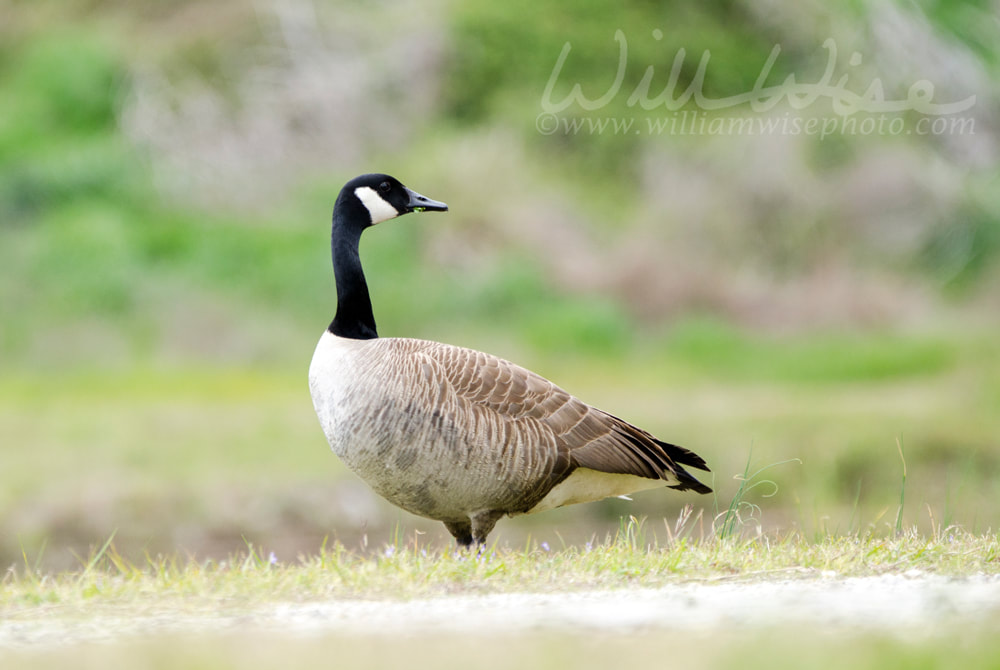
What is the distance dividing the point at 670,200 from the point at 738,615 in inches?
782

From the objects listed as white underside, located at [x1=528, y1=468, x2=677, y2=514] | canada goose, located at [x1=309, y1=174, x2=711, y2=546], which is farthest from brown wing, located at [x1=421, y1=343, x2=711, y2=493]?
white underside, located at [x1=528, y1=468, x2=677, y2=514]

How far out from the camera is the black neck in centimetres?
614

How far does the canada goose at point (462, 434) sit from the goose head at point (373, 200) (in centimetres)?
59

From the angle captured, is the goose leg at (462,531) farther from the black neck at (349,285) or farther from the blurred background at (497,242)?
the blurred background at (497,242)

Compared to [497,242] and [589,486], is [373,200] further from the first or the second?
[497,242]

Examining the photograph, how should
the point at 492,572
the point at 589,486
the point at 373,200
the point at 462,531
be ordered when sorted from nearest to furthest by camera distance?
the point at 492,572, the point at 589,486, the point at 462,531, the point at 373,200

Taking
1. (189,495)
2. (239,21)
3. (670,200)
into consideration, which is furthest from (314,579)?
(239,21)

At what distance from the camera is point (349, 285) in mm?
6305

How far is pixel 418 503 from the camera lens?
5734 millimetres

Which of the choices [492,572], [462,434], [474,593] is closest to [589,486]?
[462,434]

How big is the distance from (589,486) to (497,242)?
15541mm

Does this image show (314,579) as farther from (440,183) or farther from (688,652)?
(440,183)

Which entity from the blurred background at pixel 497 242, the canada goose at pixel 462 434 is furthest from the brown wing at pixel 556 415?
the blurred background at pixel 497 242

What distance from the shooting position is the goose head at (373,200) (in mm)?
6609
